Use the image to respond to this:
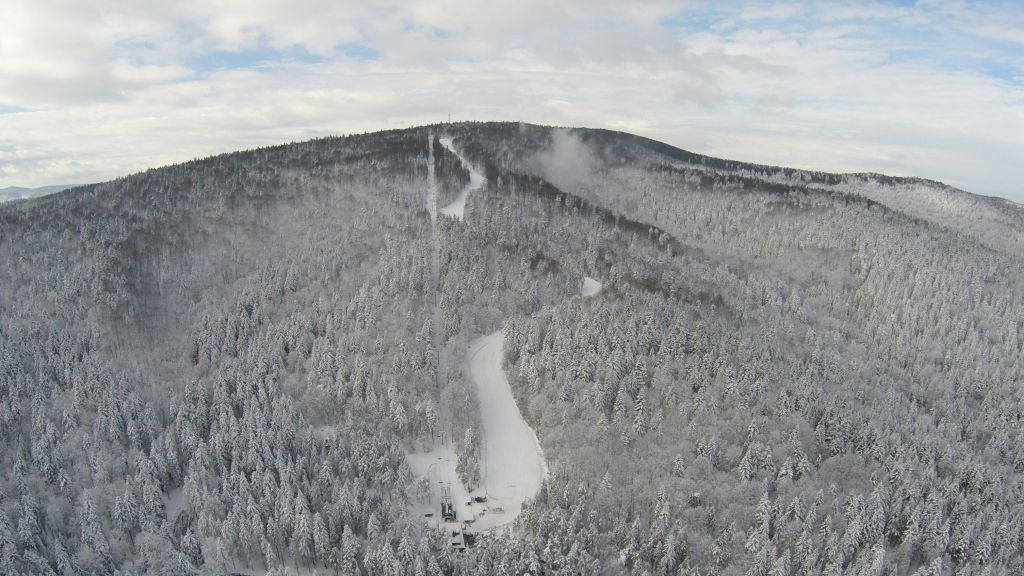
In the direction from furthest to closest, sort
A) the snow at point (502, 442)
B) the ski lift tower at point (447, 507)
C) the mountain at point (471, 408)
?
the snow at point (502, 442) < the ski lift tower at point (447, 507) < the mountain at point (471, 408)

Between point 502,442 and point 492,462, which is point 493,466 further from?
point 502,442

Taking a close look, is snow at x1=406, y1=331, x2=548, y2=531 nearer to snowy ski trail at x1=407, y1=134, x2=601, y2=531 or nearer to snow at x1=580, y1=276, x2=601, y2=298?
snowy ski trail at x1=407, y1=134, x2=601, y2=531

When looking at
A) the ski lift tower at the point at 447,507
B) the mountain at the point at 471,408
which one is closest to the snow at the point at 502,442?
the mountain at the point at 471,408

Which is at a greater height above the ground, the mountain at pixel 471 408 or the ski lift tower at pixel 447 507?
the mountain at pixel 471 408

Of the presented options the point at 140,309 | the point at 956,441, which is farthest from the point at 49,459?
the point at 956,441

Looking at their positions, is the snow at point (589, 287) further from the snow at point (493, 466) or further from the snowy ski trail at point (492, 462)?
the snow at point (493, 466)

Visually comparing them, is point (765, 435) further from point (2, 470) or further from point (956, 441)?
point (2, 470)
